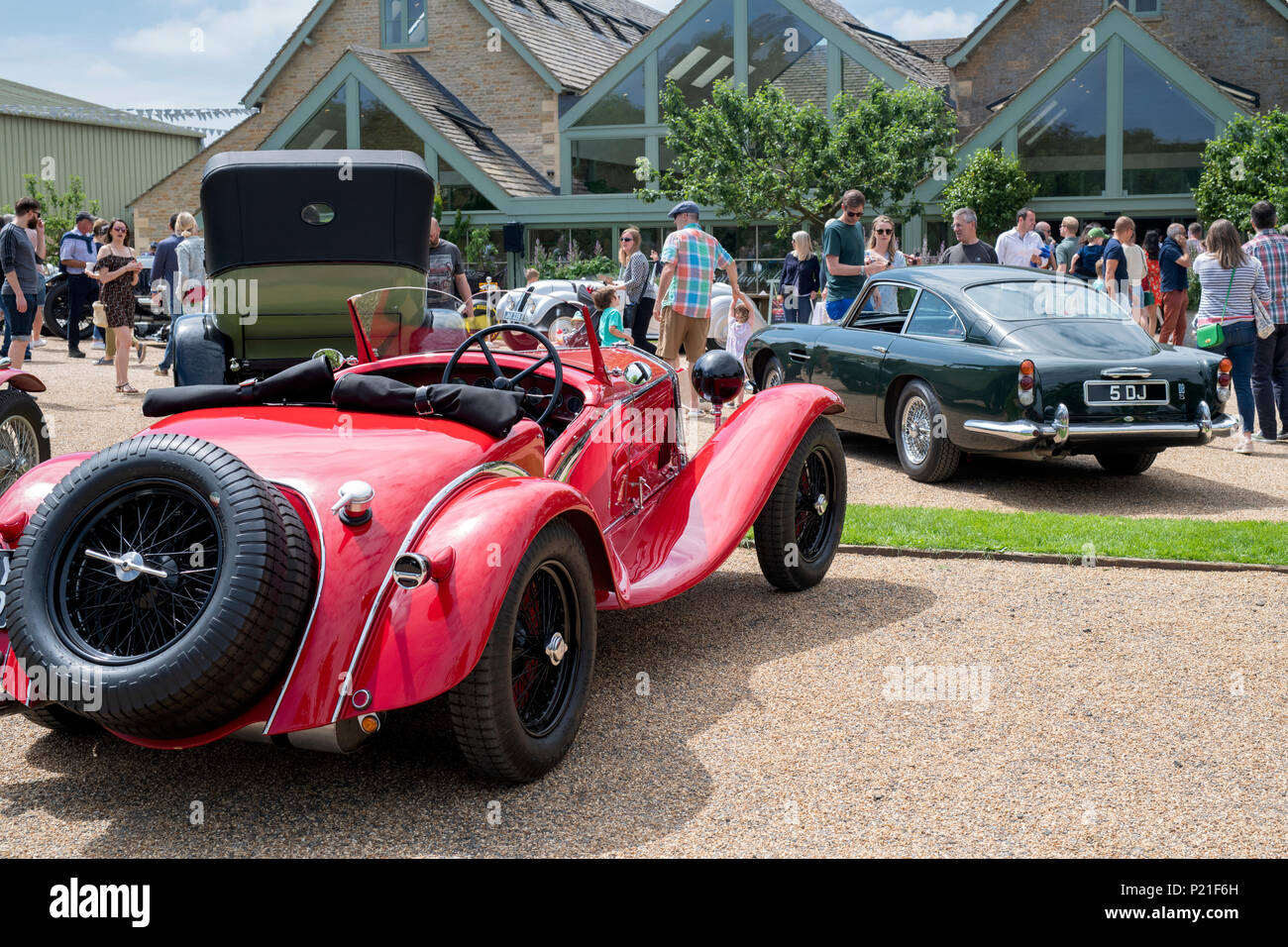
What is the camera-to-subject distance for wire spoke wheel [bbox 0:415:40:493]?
23.1 feet

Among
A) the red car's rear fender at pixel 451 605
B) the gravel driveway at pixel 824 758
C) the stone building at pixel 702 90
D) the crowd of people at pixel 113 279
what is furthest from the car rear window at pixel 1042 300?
the stone building at pixel 702 90

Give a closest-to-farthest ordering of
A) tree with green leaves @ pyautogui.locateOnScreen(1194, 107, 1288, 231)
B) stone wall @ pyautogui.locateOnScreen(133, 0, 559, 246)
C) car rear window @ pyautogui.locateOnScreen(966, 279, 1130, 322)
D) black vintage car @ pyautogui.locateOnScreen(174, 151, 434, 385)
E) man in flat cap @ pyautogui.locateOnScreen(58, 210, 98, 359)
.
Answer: black vintage car @ pyautogui.locateOnScreen(174, 151, 434, 385), car rear window @ pyautogui.locateOnScreen(966, 279, 1130, 322), man in flat cap @ pyautogui.locateOnScreen(58, 210, 98, 359), tree with green leaves @ pyautogui.locateOnScreen(1194, 107, 1288, 231), stone wall @ pyautogui.locateOnScreen(133, 0, 559, 246)

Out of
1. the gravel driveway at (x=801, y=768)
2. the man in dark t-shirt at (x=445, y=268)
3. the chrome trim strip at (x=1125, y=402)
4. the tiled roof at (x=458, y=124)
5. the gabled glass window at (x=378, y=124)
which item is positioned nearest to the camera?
the gravel driveway at (x=801, y=768)

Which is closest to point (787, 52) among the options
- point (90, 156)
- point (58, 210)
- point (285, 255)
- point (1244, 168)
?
point (1244, 168)

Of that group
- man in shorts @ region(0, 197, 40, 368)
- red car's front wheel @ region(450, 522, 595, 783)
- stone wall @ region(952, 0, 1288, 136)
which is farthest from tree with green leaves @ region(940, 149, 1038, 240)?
red car's front wheel @ region(450, 522, 595, 783)

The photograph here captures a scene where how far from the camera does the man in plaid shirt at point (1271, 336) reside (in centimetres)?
1009

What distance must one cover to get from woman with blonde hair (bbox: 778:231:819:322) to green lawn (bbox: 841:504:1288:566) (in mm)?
6193

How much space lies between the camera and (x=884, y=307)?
32.2ft

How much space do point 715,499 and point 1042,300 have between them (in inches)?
177

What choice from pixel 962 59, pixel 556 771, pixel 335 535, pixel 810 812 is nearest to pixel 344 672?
pixel 335 535

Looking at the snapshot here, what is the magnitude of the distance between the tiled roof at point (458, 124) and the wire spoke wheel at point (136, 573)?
26272 mm

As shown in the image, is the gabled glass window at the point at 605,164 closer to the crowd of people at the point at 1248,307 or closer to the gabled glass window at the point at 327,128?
the gabled glass window at the point at 327,128

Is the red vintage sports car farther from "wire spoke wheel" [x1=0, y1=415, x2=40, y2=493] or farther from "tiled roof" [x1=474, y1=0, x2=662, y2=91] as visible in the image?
"tiled roof" [x1=474, y1=0, x2=662, y2=91]
